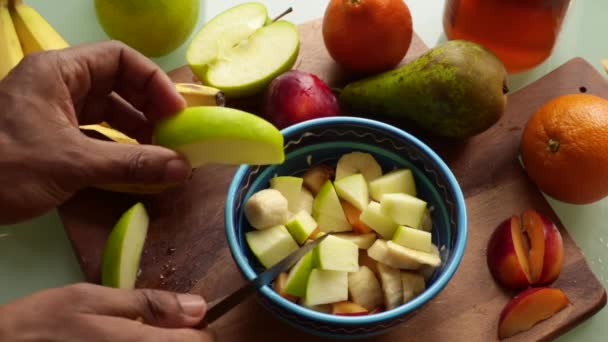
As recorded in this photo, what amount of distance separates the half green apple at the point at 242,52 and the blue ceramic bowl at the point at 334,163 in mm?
167

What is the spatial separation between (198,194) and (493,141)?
1.62 ft

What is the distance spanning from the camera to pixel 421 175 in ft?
3.04

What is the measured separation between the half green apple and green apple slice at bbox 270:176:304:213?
8.2 inches

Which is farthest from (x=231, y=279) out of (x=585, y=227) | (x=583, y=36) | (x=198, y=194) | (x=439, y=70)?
(x=583, y=36)

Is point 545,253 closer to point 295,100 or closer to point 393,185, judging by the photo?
point 393,185

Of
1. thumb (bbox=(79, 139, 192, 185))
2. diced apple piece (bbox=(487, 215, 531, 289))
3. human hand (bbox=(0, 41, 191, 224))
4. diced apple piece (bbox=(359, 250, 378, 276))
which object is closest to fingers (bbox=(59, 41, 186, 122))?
human hand (bbox=(0, 41, 191, 224))

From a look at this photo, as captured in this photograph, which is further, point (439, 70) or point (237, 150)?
point (439, 70)

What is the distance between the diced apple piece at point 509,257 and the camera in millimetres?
908

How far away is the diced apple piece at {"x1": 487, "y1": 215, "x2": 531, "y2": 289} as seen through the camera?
2.98 feet

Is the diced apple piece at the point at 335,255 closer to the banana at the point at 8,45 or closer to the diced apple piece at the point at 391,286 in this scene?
the diced apple piece at the point at 391,286

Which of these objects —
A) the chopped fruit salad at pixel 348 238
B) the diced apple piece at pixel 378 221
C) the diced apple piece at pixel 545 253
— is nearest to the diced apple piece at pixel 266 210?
the chopped fruit salad at pixel 348 238

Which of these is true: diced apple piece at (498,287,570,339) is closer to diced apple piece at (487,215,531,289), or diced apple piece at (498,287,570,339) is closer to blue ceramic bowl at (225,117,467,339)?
diced apple piece at (487,215,531,289)

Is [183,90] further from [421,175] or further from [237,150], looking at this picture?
[421,175]

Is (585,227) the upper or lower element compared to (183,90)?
lower
